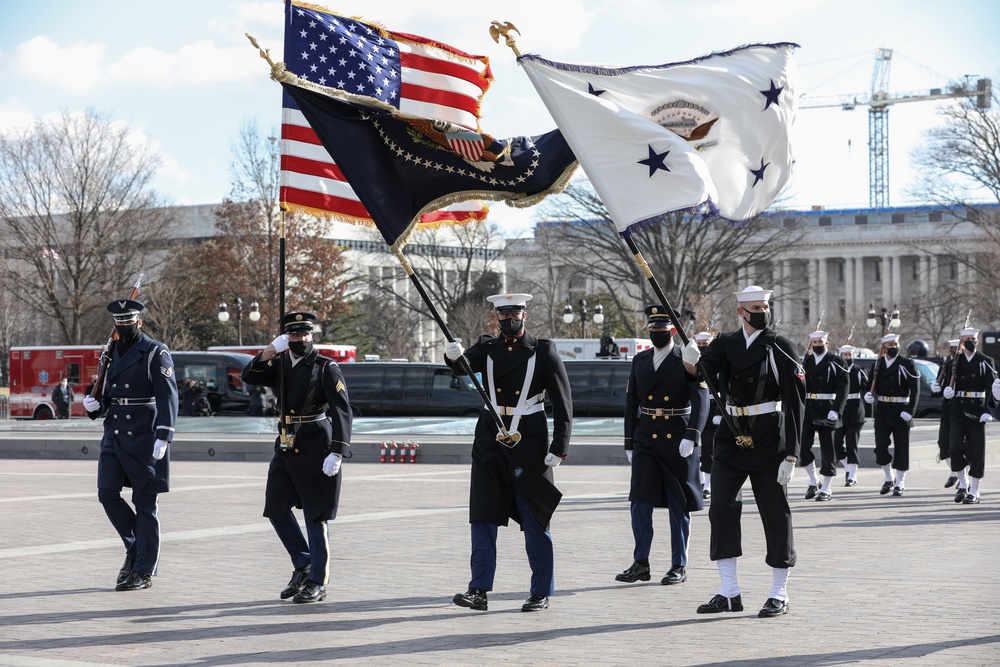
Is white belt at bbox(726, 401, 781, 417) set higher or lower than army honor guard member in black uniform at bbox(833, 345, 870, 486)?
higher

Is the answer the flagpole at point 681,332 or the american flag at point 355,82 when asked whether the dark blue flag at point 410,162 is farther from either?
the flagpole at point 681,332

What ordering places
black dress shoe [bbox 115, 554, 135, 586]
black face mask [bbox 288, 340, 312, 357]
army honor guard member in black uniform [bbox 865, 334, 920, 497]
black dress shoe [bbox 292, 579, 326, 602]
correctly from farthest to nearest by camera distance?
army honor guard member in black uniform [bbox 865, 334, 920, 497] < black dress shoe [bbox 115, 554, 135, 586] < black face mask [bbox 288, 340, 312, 357] < black dress shoe [bbox 292, 579, 326, 602]

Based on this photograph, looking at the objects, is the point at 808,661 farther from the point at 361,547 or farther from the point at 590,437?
the point at 590,437

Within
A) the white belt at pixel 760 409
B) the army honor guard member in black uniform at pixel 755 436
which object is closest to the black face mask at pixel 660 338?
the army honor guard member in black uniform at pixel 755 436

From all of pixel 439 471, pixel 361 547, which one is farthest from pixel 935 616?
pixel 439 471

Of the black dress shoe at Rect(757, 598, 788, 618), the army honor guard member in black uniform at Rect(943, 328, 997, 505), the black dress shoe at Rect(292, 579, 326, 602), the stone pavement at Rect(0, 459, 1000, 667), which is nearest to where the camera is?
the stone pavement at Rect(0, 459, 1000, 667)

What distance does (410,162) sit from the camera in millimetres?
10180

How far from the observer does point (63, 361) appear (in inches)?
1960

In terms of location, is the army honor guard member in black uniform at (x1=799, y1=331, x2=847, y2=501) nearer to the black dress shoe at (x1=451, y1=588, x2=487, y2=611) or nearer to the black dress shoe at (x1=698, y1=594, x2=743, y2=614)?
the black dress shoe at (x1=698, y1=594, x2=743, y2=614)

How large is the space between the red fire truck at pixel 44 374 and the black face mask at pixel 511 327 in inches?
1677

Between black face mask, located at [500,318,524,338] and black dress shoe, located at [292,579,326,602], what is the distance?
2.14m

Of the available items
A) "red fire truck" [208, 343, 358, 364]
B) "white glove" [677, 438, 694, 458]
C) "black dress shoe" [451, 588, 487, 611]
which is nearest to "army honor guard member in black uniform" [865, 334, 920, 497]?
"white glove" [677, 438, 694, 458]

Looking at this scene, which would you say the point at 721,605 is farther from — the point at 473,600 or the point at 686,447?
the point at 686,447

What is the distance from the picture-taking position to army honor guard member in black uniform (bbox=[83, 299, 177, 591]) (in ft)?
33.0
